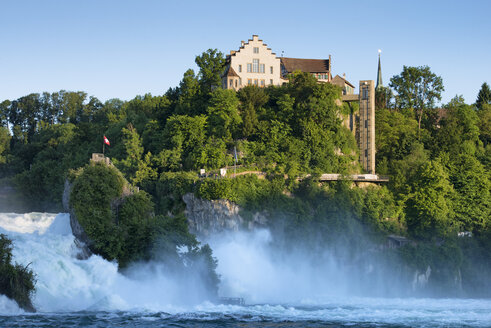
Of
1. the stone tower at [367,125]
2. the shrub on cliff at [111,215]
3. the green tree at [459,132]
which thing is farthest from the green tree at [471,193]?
the shrub on cliff at [111,215]

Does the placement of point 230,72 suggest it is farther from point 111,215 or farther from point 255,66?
point 111,215

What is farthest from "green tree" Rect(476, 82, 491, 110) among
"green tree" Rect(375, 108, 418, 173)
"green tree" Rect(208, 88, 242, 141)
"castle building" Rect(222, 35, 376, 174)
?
"green tree" Rect(208, 88, 242, 141)

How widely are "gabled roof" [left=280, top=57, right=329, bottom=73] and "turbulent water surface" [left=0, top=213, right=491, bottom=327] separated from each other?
3349cm

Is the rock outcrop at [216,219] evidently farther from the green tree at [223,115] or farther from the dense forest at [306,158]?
the green tree at [223,115]

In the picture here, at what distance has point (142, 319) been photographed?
138 feet

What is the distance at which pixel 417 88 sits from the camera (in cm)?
8581

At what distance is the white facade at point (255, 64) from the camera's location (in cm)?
7962

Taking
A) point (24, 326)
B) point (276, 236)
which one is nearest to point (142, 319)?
point (24, 326)

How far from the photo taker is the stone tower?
249 ft

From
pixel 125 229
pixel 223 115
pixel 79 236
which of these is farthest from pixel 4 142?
pixel 125 229

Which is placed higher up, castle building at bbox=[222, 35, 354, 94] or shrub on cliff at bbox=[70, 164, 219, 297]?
castle building at bbox=[222, 35, 354, 94]

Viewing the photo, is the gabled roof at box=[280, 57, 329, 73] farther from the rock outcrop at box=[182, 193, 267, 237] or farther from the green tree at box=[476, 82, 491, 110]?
the rock outcrop at box=[182, 193, 267, 237]

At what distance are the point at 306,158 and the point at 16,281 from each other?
112 feet

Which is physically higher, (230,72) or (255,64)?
(255,64)
